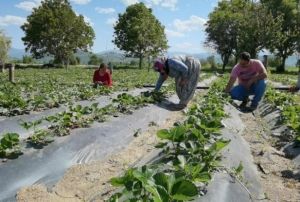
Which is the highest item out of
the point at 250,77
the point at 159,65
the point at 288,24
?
the point at 288,24

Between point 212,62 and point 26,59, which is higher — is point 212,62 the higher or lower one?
the higher one

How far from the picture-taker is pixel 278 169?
5285 millimetres

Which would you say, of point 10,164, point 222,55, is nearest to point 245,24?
point 222,55

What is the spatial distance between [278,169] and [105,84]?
871 cm

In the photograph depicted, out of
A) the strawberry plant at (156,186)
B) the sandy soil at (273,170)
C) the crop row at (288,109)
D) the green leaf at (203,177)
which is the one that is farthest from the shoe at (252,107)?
the strawberry plant at (156,186)

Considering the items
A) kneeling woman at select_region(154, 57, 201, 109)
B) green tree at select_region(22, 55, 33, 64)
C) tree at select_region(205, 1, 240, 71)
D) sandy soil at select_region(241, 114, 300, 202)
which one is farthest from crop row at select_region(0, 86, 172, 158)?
green tree at select_region(22, 55, 33, 64)

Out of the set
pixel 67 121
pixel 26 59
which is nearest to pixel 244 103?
pixel 67 121

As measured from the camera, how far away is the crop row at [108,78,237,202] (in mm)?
2750

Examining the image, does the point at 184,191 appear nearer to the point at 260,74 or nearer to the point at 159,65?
the point at 159,65

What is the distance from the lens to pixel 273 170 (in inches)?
206

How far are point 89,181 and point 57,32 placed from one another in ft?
133

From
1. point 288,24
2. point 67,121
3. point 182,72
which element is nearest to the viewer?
point 67,121

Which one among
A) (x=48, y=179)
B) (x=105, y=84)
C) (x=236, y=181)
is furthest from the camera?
(x=105, y=84)

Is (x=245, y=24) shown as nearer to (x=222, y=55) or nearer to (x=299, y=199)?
(x=222, y=55)
